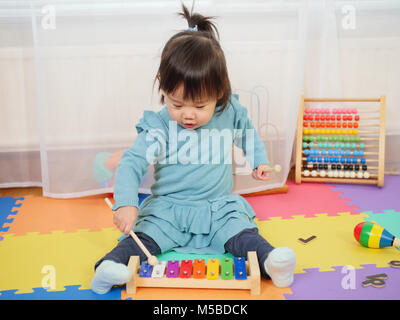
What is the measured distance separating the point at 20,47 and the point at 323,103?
3.99 ft

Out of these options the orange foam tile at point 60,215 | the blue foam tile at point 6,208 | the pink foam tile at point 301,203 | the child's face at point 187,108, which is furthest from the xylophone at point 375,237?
the blue foam tile at point 6,208

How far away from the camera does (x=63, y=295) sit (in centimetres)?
92

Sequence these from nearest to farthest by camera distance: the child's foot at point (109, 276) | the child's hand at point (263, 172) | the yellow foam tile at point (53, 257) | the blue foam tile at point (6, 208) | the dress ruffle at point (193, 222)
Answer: the child's foot at point (109, 276) < the yellow foam tile at point (53, 257) < the dress ruffle at point (193, 222) < the child's hand at point (263, 172) < the blue foam tile at point (6, 208)

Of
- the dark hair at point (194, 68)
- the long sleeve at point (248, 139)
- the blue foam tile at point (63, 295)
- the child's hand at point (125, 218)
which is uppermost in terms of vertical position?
the dark hair at point (194, 68)

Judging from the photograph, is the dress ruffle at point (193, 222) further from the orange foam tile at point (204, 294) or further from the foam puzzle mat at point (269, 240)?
the orange foam tile at point (204, 294)

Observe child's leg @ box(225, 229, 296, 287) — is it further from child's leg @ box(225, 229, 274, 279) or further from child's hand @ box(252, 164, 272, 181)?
child's hand @ box(252, 164, 272, 181)

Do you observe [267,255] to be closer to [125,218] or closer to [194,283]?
[194,283]

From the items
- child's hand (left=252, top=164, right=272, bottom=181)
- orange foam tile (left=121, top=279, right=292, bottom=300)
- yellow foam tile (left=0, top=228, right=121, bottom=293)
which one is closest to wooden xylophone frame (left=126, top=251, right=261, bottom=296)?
orange foam tile (left=121, top=279, right=292, bottom=300)

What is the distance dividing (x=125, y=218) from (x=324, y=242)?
0.55m

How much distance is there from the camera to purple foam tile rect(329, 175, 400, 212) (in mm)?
1454

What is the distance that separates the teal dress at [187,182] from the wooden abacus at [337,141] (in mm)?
533

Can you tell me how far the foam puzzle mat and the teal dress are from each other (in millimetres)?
63

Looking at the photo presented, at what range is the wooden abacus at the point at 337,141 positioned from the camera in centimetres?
170

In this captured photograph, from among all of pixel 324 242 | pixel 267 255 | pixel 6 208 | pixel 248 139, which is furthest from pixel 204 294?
pixel 6 208
